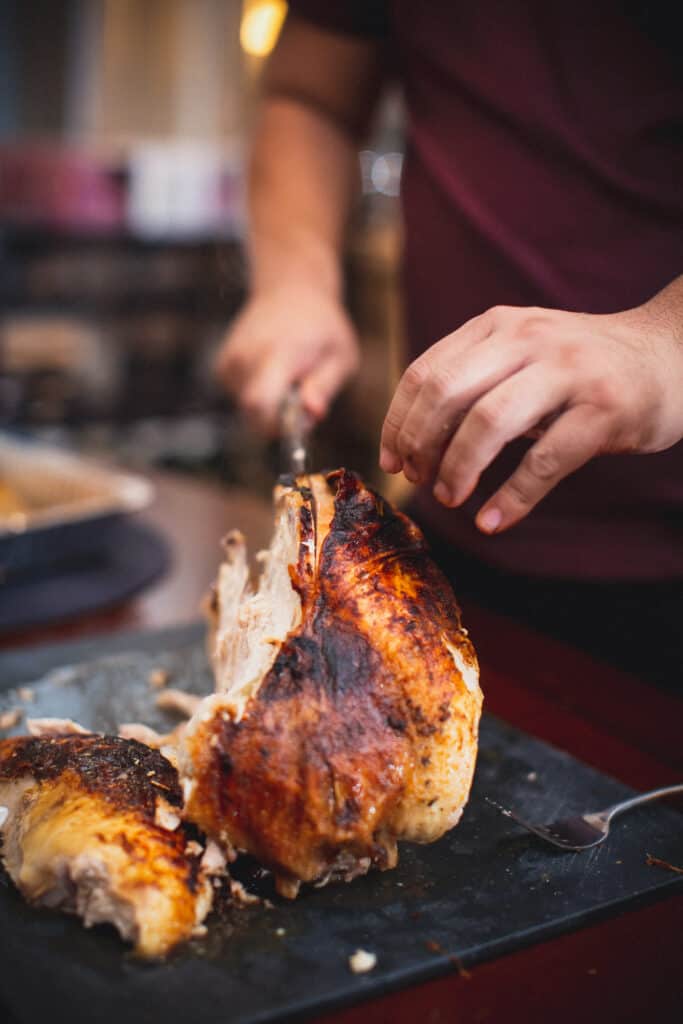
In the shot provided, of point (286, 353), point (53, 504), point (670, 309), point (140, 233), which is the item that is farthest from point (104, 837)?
point (140, 233)

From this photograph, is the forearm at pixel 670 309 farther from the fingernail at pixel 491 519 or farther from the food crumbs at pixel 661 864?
the food crumbs at pixel 661 864

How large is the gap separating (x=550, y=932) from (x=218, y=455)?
390 cm

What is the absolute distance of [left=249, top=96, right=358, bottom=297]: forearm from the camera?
83.3 inches

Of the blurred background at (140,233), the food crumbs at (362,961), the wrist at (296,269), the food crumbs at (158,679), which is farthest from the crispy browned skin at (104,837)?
the blurred background at (140,233)

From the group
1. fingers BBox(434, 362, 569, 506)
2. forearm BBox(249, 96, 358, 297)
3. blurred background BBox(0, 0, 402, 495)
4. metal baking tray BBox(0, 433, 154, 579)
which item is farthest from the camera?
blurred background BBox(0, 0, 402, 495)

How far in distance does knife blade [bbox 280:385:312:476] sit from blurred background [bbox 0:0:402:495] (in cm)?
288

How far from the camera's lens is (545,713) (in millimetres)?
1476

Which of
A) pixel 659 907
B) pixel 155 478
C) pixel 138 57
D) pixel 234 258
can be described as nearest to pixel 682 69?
pixel 659 907

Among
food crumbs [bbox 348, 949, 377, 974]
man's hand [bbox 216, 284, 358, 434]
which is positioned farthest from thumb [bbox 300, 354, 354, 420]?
food crumbs [bbox 348, 949, 377, 974]

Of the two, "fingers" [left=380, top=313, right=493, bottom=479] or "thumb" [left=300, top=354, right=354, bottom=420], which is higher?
"fingers" [left=380, top=313, right=493, bottom=479]

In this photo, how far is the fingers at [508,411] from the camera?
97 cm

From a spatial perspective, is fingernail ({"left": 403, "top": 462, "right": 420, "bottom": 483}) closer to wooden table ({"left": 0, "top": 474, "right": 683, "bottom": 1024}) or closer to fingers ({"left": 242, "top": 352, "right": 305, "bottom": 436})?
wooden table ({"left": 0, "top": 474, "right": 683, "bottom": 1024})

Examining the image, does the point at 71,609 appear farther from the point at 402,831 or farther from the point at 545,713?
the point at 402,831

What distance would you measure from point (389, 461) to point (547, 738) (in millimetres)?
527
